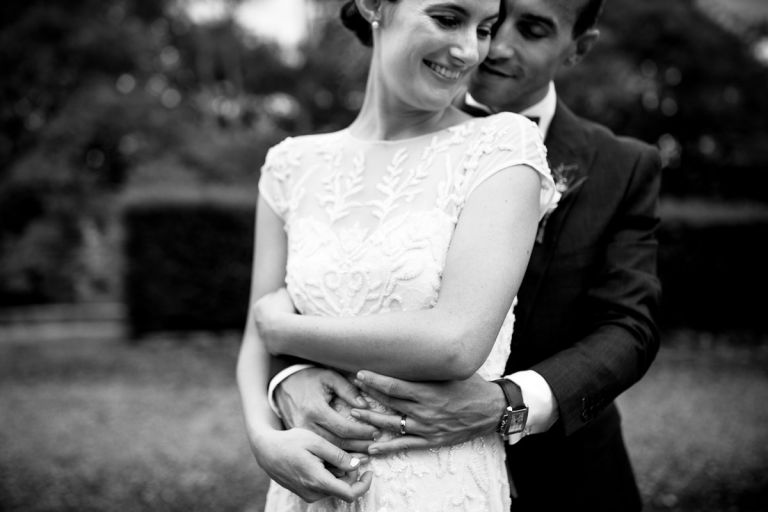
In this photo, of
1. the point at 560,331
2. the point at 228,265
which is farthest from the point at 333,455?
the point at 228,265

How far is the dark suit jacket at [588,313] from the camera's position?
84.9 inches

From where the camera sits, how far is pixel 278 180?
2354 mm

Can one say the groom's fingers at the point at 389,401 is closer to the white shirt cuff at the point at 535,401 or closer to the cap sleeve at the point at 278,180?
the white shirt cuff at the point at 535,401

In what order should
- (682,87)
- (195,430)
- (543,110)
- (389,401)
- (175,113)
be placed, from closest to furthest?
(389,401) < (543,110) < (195,430) < (682,87) < (175,113)

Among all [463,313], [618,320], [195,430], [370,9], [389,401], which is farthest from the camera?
[195,430]

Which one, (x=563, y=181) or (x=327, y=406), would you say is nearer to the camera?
(x=327, y=406)

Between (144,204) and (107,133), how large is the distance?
5.96 meters

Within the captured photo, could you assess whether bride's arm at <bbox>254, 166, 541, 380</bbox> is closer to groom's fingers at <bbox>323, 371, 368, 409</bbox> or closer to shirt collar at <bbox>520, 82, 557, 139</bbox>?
groom's fingers at <bbox>323, 371, 368, 409</bbox>

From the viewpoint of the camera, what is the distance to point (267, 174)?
A: 2383mm

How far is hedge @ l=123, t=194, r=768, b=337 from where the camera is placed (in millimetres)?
10242

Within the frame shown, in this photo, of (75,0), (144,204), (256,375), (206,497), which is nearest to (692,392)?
(206,497)

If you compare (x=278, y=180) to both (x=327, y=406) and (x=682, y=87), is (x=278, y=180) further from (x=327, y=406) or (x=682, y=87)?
(x=682, y=87)

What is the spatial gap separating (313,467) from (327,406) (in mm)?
167

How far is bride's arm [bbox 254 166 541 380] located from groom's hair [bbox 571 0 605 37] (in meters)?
0.97
